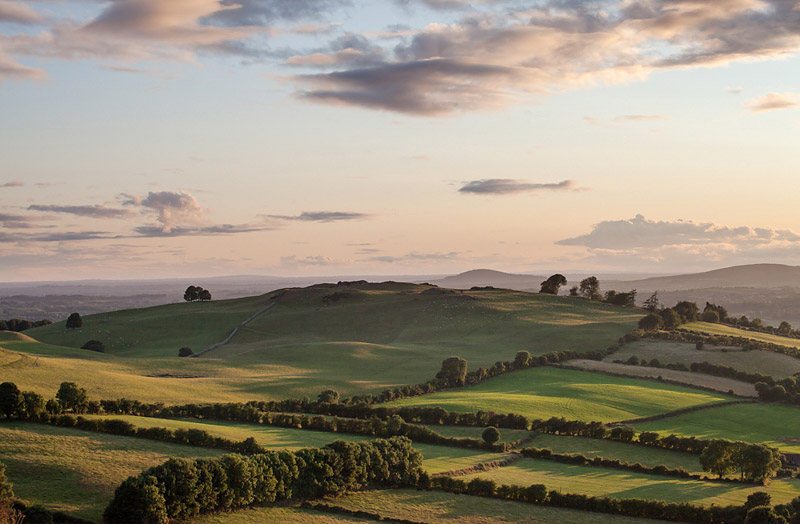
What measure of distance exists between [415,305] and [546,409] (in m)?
96.5

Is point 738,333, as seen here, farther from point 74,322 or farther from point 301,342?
point 74,322

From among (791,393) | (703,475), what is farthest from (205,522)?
(791,393)

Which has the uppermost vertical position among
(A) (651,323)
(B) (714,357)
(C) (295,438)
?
(A) (651,323)

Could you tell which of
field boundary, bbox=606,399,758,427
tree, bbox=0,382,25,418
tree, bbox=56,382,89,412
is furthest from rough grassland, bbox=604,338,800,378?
tree, bbox=0,382,25,418

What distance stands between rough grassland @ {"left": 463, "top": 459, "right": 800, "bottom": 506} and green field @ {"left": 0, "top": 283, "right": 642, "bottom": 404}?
3350 cm

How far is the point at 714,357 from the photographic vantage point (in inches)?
4739

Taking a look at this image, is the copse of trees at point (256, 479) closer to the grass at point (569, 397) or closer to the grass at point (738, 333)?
the grass at point (569, 397)

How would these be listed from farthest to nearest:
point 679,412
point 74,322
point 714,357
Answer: point 74,322 < point 714,357 < point 679,412

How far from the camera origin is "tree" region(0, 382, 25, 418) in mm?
53219

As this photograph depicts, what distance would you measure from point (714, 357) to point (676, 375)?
613 inches

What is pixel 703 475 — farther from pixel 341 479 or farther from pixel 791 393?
pixel 791 393

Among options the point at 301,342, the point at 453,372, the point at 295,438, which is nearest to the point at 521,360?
the point at 453,372

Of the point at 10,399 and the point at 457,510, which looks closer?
the point at 457,510

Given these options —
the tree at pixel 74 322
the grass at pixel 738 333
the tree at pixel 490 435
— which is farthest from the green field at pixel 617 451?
the tree at pixel 74 322
